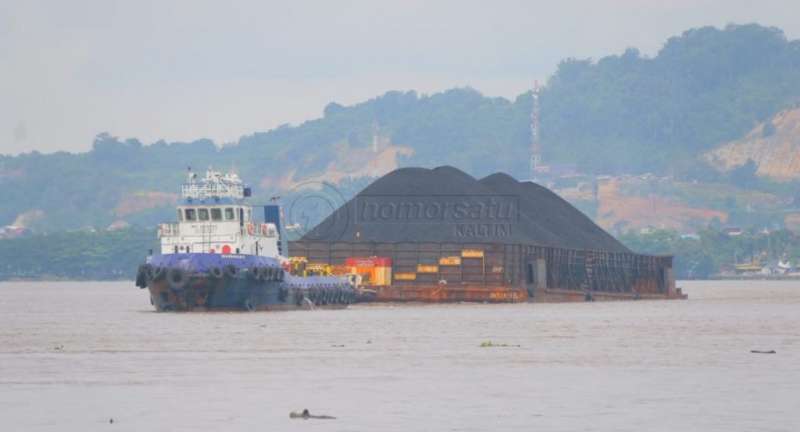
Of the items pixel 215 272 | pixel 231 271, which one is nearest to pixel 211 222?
pixel 231 271

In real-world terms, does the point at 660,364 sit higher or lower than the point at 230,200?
lower

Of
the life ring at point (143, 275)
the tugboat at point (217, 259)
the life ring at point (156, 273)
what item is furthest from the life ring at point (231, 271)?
the life ring at point (143, 275)

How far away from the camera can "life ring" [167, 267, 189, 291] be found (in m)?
96.6

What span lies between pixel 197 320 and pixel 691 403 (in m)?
47.6

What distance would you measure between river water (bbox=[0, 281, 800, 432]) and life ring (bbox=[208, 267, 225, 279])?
5765 mm

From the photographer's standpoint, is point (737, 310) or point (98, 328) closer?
point (98, 328)

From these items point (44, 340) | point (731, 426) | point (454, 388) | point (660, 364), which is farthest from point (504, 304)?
point (731, 426)

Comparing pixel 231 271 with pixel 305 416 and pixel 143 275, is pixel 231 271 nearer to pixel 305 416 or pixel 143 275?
pixel 143 275

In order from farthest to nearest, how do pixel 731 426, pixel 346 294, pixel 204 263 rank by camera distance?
pixel 346 294
pixel 204 263
pixel 731 426

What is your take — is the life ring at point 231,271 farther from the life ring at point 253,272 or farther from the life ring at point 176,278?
the life ring at point 176,278

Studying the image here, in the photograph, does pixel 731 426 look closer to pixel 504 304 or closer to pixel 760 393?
pixel 760 393

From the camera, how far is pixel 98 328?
86.3 meters

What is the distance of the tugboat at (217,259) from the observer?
97125 mm

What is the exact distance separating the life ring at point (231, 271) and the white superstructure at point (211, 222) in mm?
4060
